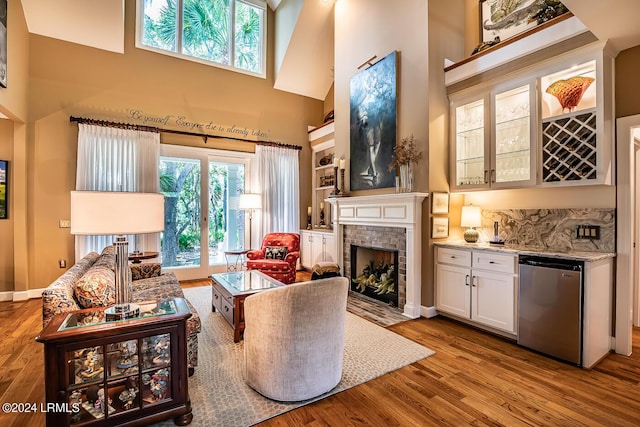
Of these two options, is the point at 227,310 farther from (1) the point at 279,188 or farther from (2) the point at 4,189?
(2) the point at 4,189

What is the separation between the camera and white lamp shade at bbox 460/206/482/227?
367cm

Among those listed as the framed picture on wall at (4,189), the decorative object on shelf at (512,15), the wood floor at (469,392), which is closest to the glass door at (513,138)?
the decorative object on shelf at (512,15)

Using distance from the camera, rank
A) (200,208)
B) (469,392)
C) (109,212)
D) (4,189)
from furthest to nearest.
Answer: (200,208) < (4,189) < (469,392) < (109,212)

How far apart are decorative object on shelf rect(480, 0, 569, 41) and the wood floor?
3.32m

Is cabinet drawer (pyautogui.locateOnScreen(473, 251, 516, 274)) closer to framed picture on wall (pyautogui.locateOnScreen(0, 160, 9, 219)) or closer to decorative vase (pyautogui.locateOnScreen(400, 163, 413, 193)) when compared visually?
decorative vase (pyautogui.locateOnScreen(400, 163, 413, 193))

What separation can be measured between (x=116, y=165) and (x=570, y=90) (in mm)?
5984

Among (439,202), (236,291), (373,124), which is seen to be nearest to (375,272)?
(439,202)

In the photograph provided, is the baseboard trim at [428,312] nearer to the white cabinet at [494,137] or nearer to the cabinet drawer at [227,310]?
the white cabinet at [494,137]

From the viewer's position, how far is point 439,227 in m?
3.77

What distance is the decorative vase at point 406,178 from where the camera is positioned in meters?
3.81

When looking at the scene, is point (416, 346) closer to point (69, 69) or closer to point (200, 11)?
point (69, 69)

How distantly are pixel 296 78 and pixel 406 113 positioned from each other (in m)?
3.33

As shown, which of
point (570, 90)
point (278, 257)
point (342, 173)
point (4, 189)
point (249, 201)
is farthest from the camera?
point (249, 201)

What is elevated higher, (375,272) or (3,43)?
(3,43)
